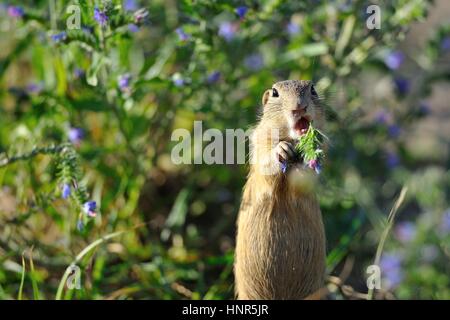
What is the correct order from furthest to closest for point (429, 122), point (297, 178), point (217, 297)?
point (429, 122) < point (217, 297) < point (297, 178)

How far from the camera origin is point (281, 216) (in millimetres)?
3604

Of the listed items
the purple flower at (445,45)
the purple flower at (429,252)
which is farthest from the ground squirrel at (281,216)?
the purple flower at (445,45)

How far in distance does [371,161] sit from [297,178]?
86.1 inches

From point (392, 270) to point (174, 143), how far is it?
180 centimetres

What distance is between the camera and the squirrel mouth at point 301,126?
344 cm

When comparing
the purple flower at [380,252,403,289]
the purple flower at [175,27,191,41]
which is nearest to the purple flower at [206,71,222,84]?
the purple flower at [175,27,191,41]

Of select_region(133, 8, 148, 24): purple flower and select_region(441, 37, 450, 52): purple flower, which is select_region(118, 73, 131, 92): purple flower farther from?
select_region(441, 37, 450, 52): purple flower

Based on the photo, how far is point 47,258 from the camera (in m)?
4.54

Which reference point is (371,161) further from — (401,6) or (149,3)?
(149,3)

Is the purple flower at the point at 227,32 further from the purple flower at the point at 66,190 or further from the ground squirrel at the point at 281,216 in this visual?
the purple flower at the point at 66,190

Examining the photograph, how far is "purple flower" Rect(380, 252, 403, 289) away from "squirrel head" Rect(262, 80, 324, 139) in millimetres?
1625

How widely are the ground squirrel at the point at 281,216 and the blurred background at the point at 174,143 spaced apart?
59 cm

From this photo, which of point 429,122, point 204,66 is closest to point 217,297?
point 204,66

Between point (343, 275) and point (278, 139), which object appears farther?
point (343, 275)
